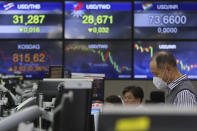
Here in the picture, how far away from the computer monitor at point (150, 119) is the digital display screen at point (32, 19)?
7209mm

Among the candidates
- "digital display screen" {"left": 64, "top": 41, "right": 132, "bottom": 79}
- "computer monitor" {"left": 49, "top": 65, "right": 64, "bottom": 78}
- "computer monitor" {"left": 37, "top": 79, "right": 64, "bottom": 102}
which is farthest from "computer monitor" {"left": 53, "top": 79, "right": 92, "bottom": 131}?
"digital display screen" {"left": 64, "top": 41, "right": 132, "bottom": 79}

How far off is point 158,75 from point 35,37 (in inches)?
217

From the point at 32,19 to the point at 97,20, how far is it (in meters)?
1.36

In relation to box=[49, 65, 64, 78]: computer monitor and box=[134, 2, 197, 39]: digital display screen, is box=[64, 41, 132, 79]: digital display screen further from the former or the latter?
box=[49, 65, 64, 78]: computer monitor

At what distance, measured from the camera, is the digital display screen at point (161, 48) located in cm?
765

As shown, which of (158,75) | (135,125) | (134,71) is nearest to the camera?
(135,125)

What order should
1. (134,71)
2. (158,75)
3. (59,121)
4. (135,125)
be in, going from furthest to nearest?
1. (134,71)
2. (158,75)
3. (59,121)
4. (135,125)

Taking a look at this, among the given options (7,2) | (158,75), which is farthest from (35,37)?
(158,75)

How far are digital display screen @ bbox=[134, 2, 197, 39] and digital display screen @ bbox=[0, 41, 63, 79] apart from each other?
1.75 metres

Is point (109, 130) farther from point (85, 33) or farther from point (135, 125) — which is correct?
point (85, 33)

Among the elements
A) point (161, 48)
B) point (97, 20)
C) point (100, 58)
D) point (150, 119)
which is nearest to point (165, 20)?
point (161, 48)

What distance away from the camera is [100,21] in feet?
25.5

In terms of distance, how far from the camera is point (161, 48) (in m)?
7.72

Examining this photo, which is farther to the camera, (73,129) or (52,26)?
(52,26)
